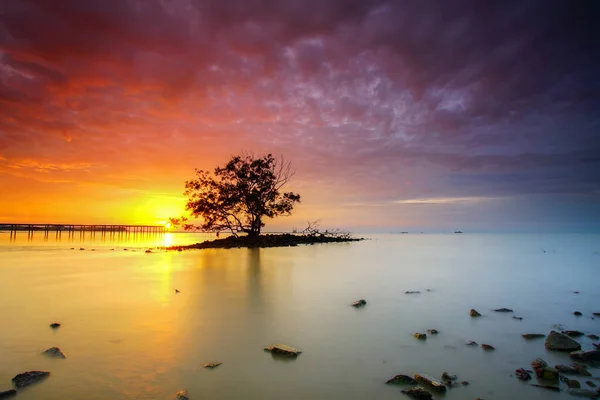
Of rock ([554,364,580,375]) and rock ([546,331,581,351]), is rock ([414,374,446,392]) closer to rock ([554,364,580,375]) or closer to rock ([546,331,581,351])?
rock ([554,364,580,375])

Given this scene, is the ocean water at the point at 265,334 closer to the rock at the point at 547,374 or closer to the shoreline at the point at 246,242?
the rock at the point at 547,374

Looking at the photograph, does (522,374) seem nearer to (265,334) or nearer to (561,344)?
(561,344)

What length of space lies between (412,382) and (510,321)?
15.7 ft

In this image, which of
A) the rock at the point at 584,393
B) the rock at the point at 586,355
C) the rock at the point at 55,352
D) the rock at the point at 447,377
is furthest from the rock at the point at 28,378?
the rock at the point at 586,355

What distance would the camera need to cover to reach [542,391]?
4.23 metres

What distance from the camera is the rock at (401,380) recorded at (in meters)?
4.34

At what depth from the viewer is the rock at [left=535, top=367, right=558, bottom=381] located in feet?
14.9

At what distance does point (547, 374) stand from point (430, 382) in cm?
174

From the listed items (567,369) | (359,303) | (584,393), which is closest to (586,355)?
(567,369)

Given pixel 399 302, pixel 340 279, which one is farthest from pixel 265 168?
pixel 399 302

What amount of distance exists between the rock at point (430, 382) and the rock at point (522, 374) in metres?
1.31

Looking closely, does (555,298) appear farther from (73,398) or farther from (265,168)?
(265,168)

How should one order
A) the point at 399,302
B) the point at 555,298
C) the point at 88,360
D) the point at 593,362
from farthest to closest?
the point at 555,298 < the point at 399,302 < the point at 593,362 < the point at 88,360

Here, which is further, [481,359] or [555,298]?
[555,298]
